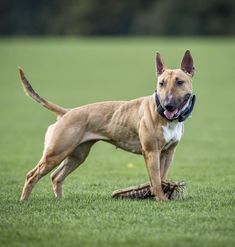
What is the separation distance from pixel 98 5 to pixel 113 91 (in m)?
57.2

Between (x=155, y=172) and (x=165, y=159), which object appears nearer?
(x=155, y=172)

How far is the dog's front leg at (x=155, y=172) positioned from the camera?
971 cm

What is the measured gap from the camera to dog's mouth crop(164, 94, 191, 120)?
963 centimetres

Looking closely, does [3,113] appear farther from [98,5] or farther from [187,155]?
[98,5]

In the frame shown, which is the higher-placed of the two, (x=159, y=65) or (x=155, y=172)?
(x=159, y=65)

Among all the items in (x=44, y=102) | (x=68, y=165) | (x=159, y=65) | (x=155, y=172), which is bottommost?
(x=68, y=165)

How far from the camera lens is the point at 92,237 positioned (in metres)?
7.75

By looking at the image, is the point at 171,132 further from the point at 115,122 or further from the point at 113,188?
the point at 113,188

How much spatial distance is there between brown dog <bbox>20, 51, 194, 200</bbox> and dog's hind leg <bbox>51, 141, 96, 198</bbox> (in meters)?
0.01

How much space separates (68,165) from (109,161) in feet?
13.9

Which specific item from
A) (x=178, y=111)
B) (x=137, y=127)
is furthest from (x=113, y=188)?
(x=178, y=111)

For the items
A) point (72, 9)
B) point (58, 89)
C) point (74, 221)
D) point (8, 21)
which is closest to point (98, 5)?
point (72, 9)

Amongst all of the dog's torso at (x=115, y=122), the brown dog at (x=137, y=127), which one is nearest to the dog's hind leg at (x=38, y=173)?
the brown dog at (x=137, y=127)

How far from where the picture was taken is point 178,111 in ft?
31.9
